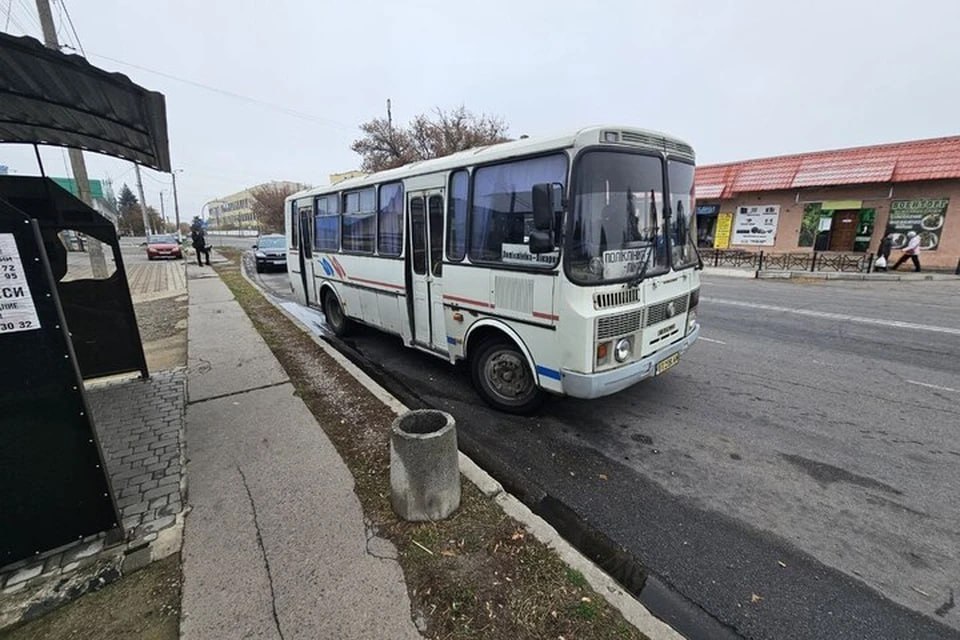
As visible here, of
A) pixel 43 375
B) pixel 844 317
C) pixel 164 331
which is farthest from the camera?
pixel 844 317

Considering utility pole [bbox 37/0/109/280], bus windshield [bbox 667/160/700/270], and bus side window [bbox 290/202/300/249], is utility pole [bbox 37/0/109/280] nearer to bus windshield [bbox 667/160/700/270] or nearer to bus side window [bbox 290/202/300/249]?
bus side window [bbox 290/202/300/249]

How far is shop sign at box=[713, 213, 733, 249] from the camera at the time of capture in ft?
75.3

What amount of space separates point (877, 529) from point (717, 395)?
2.22m

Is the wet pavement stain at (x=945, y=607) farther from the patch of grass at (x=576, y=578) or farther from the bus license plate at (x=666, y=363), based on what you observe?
the bus license plate at (x=666, y=363)

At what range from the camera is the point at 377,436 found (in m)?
3.86

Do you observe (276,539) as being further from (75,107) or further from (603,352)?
(75,107)

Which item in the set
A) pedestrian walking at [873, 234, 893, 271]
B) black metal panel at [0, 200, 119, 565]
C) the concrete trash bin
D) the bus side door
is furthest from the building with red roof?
black metal panel at [0, 200, 119, 565]

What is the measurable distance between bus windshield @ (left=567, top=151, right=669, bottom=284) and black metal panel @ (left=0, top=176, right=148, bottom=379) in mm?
4893

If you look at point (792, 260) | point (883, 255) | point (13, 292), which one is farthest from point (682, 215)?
point (792, 260)

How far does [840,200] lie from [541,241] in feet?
73.5

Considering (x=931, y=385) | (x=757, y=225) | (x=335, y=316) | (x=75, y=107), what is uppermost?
(x=75, y=107)

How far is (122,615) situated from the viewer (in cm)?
213

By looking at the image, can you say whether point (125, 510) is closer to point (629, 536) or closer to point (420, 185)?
point (629, 536)

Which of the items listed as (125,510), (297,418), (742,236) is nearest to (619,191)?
(297,418)
